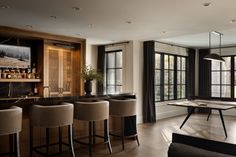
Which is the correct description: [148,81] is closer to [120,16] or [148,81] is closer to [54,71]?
[54,71]

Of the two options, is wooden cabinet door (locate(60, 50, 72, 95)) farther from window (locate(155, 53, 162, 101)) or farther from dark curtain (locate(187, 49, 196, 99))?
dark curtain (locate(187, 49, 196, 99))

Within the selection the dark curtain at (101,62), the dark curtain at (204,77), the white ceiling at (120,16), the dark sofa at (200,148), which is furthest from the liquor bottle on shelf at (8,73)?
the dark curtain at (204,77)

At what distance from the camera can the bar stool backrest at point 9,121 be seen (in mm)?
2902

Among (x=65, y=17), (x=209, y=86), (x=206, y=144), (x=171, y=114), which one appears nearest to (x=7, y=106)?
(x=65, y=17)

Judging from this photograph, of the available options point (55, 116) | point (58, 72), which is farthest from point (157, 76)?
point (55, 116)

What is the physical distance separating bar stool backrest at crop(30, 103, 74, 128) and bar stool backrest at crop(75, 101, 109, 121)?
404 mm

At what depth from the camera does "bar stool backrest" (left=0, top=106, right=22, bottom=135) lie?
290 centimetres

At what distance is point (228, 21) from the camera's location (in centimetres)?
461

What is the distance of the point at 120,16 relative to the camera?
4.32 metres

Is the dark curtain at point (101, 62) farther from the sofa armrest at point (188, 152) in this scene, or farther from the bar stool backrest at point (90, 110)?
the sofa armrest at point (188, 152)

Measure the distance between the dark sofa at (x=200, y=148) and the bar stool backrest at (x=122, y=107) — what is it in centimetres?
249

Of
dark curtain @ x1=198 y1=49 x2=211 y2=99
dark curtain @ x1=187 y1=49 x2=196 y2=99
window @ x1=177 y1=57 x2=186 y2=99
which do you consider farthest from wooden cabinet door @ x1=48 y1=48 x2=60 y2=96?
dark curtain @ x1=198 y1=49 x2=211 y2=99

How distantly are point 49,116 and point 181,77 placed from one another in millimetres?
6751

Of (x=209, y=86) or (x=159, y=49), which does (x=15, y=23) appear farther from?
(x=209, y=86)
